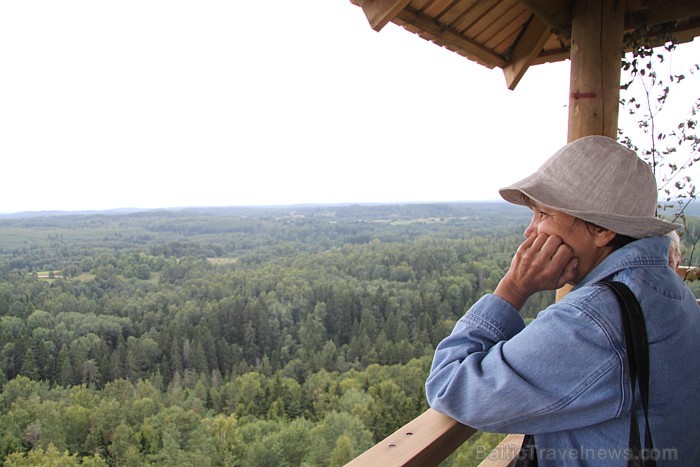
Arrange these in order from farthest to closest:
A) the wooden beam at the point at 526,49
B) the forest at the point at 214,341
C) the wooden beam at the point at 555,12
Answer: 1. the forest at the point at 214,341
2. the wooden beam at the point at 526,49
3. the wooden beam at the point at 555,12

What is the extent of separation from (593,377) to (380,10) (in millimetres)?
1135

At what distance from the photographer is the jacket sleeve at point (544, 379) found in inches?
25.6

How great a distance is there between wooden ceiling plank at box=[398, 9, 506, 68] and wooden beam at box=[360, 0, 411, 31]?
0.81ft

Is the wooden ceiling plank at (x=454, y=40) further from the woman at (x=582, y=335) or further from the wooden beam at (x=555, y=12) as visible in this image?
the woman at (x=582, y=335)

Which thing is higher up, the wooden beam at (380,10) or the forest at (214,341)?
the wooden beam at (380,10)

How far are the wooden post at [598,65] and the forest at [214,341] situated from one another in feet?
4.00

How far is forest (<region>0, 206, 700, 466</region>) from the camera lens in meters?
19.4

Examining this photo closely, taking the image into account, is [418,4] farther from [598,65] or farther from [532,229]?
[532,229]

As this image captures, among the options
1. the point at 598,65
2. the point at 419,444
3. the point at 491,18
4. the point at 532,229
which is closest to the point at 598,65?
the point at 598,65

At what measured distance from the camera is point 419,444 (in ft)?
2.69

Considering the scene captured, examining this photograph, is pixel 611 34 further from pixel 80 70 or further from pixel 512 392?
pixel 80 70

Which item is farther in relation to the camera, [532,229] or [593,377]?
[532,229]

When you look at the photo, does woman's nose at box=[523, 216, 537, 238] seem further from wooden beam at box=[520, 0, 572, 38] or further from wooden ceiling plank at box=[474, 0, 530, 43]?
wooden ceiling plank at box=[474, 0, 530, 43]

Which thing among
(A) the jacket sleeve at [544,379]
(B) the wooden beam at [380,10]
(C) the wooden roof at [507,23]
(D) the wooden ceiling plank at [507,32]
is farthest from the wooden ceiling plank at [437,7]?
(A) the jacket sleeve at [544,379]
